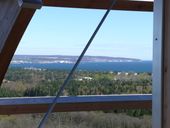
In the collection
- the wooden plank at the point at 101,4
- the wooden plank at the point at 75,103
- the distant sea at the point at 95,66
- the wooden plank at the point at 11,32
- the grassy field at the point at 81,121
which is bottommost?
the grassy field at the point at 81,121

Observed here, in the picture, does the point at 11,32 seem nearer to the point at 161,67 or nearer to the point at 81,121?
the point at 161,67

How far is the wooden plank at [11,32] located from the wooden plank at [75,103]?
98 cm

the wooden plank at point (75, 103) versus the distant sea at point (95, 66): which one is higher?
the distant sea at point (95, 66)

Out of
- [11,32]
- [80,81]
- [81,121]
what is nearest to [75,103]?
[81,121]

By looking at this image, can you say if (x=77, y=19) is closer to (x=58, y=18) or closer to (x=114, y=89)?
(x=58, y=18)

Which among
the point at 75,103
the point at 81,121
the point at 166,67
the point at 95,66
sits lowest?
the point at 81,121

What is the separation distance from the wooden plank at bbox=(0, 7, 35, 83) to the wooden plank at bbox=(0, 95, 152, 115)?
0.98 metres

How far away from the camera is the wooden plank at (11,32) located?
126 cm

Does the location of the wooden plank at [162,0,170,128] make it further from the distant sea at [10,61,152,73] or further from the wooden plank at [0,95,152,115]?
the distant sea at [10,61,152,73]

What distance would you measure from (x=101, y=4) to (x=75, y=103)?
0.67 meters

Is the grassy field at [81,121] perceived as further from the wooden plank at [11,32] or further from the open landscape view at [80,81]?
the wooden plank at [11,32]

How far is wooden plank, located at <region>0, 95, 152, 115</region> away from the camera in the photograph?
2.39m

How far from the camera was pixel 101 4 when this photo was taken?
7.01 feet

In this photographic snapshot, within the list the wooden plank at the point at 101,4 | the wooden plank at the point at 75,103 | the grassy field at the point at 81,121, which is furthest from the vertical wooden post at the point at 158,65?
the grassy field at the point at 81,121
